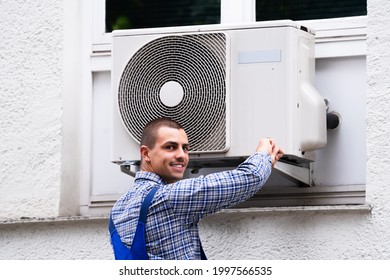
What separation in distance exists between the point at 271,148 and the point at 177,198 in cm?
62

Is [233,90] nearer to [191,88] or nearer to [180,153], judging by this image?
[191,88]

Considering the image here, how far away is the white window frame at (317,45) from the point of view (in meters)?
7.66

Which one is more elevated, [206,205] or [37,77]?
[37,77]

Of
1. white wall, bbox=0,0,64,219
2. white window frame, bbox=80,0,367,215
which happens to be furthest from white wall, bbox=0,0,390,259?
white window frame, bbox=80,0,367,215

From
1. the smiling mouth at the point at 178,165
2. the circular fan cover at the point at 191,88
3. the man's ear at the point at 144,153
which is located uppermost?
the circular fan cover at the point at 191,88

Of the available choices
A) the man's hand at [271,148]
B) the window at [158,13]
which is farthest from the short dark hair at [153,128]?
the window at [158,13]

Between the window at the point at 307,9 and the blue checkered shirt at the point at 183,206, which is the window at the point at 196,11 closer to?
the window at the point at 307,9

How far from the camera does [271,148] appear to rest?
23.3 feet

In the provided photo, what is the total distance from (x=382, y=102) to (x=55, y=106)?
1.69m

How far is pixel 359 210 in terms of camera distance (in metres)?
7.20

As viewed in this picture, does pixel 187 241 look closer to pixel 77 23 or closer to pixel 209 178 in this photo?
pixel 209 178

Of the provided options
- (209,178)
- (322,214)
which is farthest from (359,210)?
(209,178)

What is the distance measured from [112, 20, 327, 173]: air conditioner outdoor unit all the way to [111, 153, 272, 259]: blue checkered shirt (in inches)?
22.0

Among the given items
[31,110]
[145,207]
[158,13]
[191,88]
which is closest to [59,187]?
[31,110]
